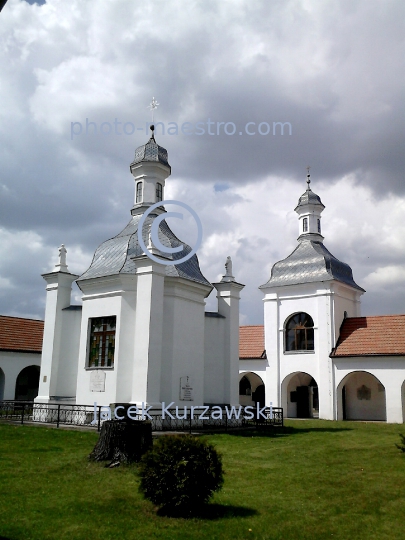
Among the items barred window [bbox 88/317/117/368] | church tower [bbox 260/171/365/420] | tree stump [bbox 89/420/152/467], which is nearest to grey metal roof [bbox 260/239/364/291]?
church tower [bbox 260/171/365/420]

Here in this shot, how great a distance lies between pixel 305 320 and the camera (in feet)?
103

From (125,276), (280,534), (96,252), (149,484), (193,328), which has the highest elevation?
(96,252)

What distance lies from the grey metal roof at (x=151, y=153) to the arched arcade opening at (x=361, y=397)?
51.5ft

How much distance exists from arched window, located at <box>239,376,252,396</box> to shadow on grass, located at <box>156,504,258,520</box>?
92.1 ft

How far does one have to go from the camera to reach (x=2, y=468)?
1053cm

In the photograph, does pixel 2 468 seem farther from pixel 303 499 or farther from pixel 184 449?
pixel 303 499

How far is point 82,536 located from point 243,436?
11.1 meters

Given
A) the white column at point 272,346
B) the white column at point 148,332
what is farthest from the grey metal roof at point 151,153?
the white column at point 272,346

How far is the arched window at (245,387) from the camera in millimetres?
35906

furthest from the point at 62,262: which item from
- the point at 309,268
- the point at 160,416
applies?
the point at 309,268

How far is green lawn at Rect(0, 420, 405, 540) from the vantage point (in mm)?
7148

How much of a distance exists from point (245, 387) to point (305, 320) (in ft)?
24.9

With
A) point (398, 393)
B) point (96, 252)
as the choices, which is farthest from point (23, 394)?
point (398, 393)

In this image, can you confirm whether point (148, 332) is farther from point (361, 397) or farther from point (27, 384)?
point (27, 384)
